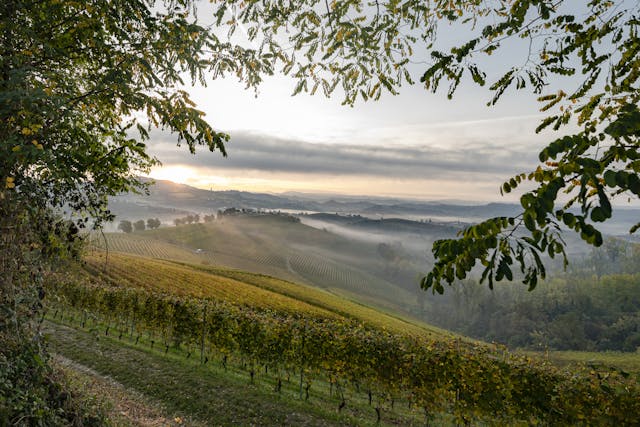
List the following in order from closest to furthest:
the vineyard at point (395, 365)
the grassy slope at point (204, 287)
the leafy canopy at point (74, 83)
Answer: the leafy canopy at point (74, 83) < the vineyard at point (395, 365) < the grassy slope at point (204, 287)

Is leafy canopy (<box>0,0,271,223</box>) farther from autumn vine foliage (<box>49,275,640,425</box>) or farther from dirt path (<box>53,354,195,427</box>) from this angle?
dirt path (<box>53,354,195,427</box>)

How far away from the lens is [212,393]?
10.7 meters

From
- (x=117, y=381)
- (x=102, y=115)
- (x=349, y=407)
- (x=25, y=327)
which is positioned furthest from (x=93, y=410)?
(x=349, y=407)

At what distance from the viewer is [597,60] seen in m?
3.51

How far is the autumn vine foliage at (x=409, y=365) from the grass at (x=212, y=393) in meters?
0.77

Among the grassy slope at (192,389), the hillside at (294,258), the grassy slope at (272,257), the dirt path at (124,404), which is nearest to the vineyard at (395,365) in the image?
the grassy slope at (192,389)

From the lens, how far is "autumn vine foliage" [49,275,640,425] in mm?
8086

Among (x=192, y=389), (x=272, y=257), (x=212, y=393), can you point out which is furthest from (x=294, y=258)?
(x=212, y=393)

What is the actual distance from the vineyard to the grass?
0.58m

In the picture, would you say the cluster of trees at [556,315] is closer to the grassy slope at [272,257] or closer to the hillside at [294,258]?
the hillside at [294,258]

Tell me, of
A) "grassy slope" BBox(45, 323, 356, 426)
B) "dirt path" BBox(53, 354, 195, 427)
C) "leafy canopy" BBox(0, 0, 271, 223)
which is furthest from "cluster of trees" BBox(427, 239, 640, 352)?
"leafy canopy" BBox(0, 0, 271, 223)

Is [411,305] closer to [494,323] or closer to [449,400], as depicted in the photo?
[494,323]

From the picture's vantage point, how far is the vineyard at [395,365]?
8078 mm

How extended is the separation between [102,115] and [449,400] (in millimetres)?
11949
